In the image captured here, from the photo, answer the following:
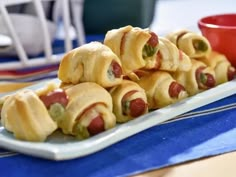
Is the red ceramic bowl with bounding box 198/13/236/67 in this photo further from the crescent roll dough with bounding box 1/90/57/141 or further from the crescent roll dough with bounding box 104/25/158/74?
the crescent roll dough with bounding box 1/90/57/141

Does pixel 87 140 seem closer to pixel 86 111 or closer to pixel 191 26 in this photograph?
pixel 86 111

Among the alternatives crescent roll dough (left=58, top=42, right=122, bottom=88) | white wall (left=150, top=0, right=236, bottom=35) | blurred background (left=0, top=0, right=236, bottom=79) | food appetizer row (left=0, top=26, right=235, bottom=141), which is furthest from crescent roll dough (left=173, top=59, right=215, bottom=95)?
white wall (left=150, top=0, right=236, bottom=35)

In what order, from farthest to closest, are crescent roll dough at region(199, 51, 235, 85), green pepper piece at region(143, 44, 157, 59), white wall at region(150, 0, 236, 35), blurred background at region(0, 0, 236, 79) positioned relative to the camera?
white wall at region(150, 0, 236, 35) → blurred background at region(0, 0, 236, 79) → crescent roll dough at region(199, 51, 235, 85) → green pepper piece at region(143, 44, 157, 59)

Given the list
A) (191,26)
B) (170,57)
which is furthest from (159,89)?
(191,26)

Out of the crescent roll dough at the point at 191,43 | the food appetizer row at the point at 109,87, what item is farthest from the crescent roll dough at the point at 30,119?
the crescent roll dough at the point at 191,43

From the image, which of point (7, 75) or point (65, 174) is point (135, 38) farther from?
point (7, 75)

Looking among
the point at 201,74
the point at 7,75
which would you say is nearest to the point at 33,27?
the point at 7,75
